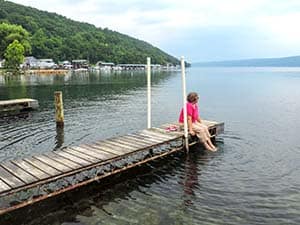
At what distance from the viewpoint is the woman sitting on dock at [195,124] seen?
14.6m

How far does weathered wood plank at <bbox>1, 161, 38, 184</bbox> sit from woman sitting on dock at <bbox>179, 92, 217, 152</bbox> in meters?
7.77

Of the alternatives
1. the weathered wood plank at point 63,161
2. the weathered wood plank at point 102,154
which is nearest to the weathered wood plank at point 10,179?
the weathered wood plank at point 63,161

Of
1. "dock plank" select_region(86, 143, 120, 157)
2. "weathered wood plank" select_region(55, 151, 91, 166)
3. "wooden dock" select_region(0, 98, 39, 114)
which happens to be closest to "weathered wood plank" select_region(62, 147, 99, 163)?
"weathered wood plank" select_region(55, 151, 91, 166)

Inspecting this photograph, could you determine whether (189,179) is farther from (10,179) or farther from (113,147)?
(10,179)

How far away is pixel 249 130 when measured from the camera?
20891 mm

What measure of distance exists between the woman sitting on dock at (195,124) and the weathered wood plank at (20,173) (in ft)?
25.5

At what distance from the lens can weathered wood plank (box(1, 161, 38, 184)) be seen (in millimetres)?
9203

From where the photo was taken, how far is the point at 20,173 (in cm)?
971

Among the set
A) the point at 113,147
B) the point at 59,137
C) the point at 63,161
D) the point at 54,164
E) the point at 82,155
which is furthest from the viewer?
the point at 59,137

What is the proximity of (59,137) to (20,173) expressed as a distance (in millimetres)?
8928

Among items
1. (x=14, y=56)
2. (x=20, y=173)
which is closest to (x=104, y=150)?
(x=20, y=173)

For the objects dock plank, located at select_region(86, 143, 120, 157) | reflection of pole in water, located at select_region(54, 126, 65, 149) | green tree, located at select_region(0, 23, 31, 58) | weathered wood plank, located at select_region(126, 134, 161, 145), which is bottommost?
reflection of pole in water, located at select_region(54, 126, 65, 149)

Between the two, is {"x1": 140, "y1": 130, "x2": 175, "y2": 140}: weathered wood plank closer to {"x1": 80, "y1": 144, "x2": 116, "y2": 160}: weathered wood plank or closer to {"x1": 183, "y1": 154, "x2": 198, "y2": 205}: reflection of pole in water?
{"x1": 183, "y1": 154, "x2": 198, "y2": 205}: reflection of pole in water

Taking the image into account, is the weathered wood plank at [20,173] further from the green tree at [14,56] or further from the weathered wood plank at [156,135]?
the green tree at [14,56]
